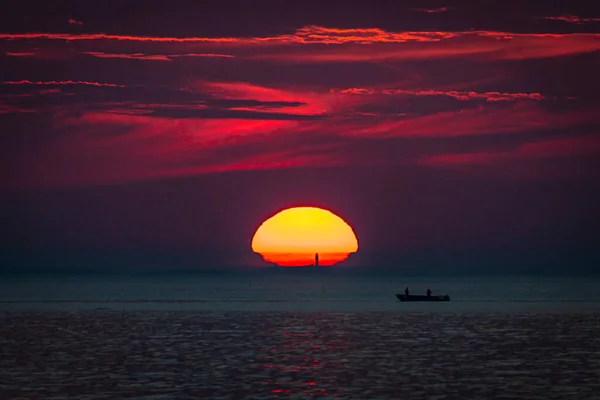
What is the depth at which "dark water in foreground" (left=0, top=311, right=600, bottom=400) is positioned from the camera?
163 feet

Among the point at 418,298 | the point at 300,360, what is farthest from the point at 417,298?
the point at 300,360

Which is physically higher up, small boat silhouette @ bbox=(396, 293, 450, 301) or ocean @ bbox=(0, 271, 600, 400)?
small boat silhouette @ bbox=(396, 293, 450, 301)

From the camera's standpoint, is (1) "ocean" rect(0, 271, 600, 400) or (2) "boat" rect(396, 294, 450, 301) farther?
(2) "boat" rect(396, 294, 450, 301)

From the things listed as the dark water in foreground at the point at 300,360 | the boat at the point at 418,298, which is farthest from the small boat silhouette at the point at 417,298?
the dark water in foreground at the point at 300,360

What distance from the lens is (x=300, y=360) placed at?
2576 inches

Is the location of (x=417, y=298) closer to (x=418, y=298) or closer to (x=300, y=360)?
(x=418, y=298)

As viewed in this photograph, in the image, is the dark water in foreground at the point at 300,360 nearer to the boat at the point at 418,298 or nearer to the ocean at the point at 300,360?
the ocean at the point at 300,360

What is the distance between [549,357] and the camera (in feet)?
222

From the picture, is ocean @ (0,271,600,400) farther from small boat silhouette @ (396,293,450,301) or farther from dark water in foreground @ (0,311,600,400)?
small boat silhouette @ (396,293,450,301)

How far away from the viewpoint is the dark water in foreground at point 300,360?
163 ft

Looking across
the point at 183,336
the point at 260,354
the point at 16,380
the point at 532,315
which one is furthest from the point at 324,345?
the point at 532,315

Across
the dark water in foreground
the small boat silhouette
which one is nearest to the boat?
the small boat silhouette

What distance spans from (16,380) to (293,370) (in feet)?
50.6

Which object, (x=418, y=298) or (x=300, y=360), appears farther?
(x=418, y=298)
